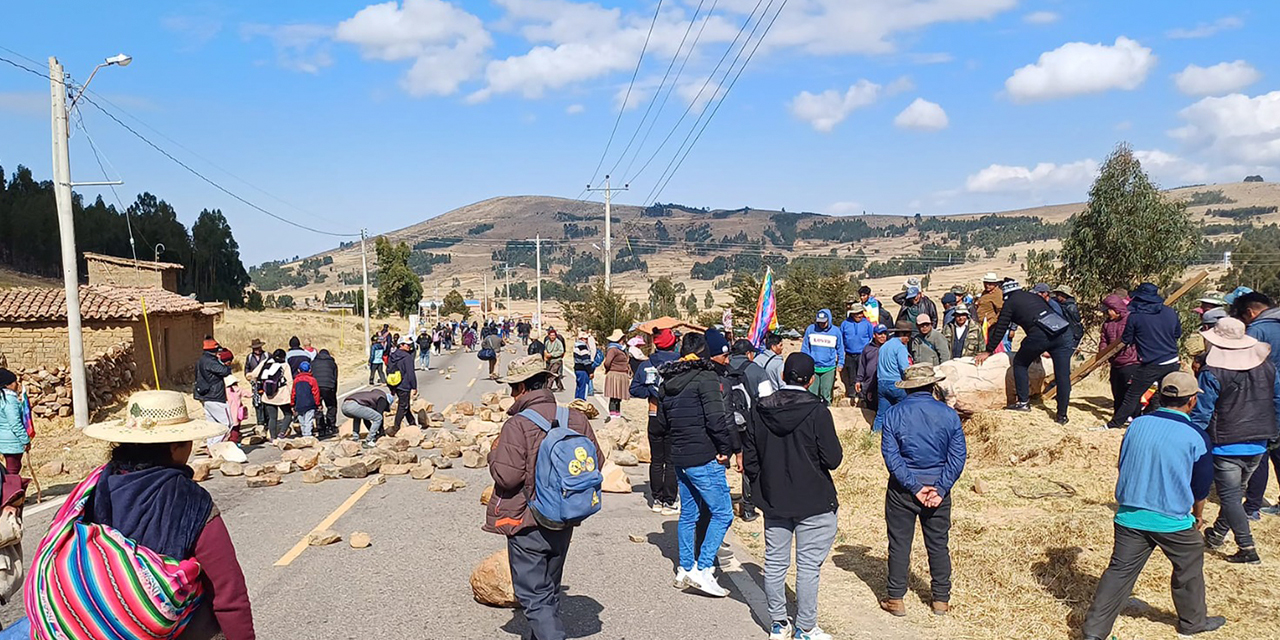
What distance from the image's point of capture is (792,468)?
18.9 ft

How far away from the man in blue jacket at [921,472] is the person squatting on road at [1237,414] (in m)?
2.34

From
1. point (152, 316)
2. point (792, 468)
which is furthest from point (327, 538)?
point (152, 316)

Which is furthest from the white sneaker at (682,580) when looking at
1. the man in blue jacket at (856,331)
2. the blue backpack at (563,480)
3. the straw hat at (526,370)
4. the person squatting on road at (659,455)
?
the man in blue jacket at (856,331)

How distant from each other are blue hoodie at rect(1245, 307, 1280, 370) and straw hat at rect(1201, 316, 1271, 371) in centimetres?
88

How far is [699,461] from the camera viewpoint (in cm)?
691

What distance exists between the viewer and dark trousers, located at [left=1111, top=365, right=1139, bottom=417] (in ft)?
33.5

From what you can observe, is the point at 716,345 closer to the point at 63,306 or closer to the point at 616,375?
the point at 616,375

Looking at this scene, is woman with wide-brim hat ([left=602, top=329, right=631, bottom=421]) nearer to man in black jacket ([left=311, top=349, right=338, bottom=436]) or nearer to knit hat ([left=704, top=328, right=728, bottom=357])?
man in black jacket ([left=311, top=349, right=338, bottom=436])

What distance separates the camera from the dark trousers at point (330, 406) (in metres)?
15.2

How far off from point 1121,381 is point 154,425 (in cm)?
1068

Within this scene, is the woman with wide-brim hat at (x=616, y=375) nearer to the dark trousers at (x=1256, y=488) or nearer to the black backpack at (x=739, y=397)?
the black backpack at (x=739, y=397)

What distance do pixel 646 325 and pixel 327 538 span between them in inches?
665

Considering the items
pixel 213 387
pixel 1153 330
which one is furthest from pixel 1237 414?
pixel 213 387

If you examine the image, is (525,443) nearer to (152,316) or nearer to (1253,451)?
(1253,451)
